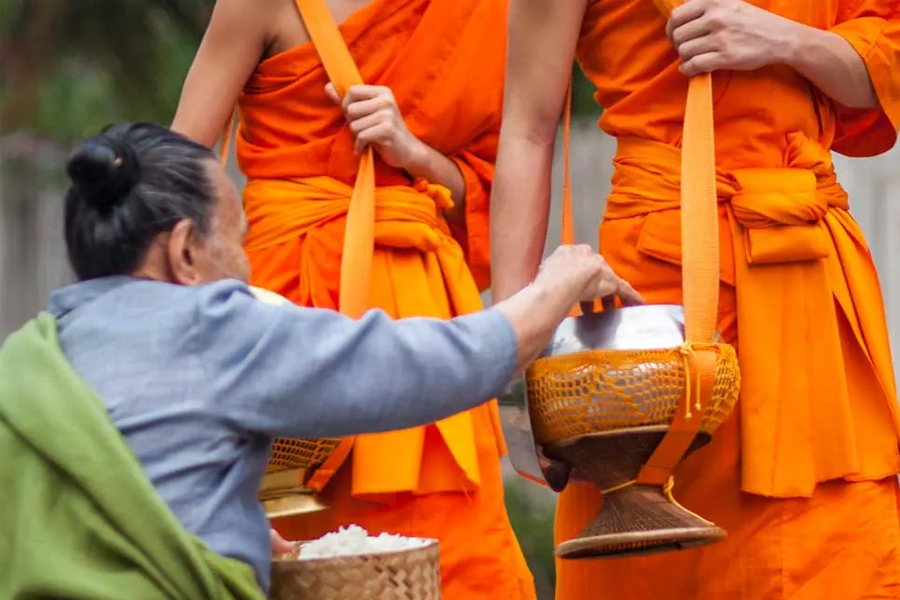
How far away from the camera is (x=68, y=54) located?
7926mm

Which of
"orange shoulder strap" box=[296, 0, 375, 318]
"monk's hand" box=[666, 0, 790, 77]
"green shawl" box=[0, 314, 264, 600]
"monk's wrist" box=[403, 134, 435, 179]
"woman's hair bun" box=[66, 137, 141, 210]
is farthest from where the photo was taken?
"monk's wrist" box=[403, 134, 435, 179]

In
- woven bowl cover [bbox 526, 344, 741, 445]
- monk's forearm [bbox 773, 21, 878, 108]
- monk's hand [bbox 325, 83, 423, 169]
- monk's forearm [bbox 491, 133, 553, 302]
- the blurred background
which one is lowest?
the blurred background

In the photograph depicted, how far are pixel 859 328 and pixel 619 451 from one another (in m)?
0.57

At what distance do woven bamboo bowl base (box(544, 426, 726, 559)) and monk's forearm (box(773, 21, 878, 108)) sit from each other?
25.7 inches

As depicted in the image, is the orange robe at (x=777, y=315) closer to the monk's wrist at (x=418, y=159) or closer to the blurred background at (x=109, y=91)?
the monk's wrist at (x=418, y=159)

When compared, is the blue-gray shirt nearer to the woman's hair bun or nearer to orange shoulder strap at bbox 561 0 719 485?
the woman's hair bun

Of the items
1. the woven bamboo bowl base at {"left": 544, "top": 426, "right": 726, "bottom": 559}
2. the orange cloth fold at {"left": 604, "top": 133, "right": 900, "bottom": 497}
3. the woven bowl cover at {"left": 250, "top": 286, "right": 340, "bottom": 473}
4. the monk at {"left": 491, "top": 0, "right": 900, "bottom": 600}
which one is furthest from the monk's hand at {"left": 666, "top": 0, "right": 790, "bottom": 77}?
the woven bowl cover at {"left": 250, "top": 286, "right": 340, "bottom": 473}

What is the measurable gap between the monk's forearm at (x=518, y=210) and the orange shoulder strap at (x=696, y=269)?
1.20 ft

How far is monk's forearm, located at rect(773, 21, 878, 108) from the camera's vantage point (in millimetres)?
2918

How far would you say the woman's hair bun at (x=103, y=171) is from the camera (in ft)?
7.79

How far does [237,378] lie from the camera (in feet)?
7.52

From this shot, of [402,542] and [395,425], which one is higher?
[395,425]

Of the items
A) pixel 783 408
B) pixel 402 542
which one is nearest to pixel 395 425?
pixel 402 542

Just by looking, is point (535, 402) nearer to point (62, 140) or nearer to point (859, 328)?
point (859, 328)
